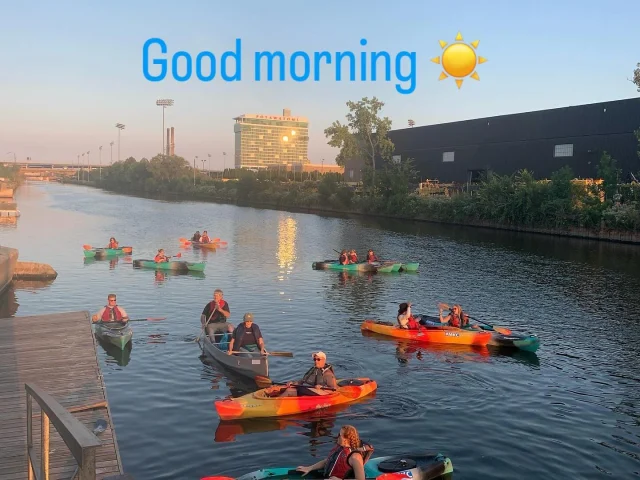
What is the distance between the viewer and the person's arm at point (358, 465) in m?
10.5

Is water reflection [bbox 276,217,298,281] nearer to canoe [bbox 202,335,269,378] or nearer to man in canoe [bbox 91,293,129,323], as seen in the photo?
man in canoe [bbox 91,293,129,323]

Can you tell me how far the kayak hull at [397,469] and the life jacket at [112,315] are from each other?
12.3 meters

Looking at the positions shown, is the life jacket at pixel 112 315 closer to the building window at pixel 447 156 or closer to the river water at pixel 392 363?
the river water at pixel 392 363

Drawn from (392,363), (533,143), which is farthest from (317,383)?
(533,143)

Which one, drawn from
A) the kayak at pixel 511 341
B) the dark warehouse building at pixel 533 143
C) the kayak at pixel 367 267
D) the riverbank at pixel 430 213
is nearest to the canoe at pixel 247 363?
the kayak at pixel 511 341

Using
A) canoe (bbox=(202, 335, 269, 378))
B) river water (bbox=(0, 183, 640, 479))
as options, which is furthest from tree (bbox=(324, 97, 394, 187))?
canoe (bbox=(202, 335, 269, 378))

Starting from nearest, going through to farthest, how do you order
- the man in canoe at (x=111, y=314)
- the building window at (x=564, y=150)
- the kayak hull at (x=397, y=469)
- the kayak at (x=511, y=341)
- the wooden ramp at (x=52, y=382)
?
the wooden ramp at (x=52, y=382)
the kayak hull at (x=397, y=469)
the kayak at (x=511, y=341)
the man in canoe at (x=111, y=314)
the building window at (x=564, y=150)

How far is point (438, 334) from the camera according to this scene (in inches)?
904

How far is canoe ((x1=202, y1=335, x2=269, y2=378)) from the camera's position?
58.8 feet

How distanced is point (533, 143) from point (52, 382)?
6834cm

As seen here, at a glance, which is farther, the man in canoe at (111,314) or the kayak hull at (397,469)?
the man in canoe at (111,314)

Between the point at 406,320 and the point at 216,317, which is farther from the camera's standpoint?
the point at 406,320

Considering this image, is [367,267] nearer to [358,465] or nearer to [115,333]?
[115,333]

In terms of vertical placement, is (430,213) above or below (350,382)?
above
